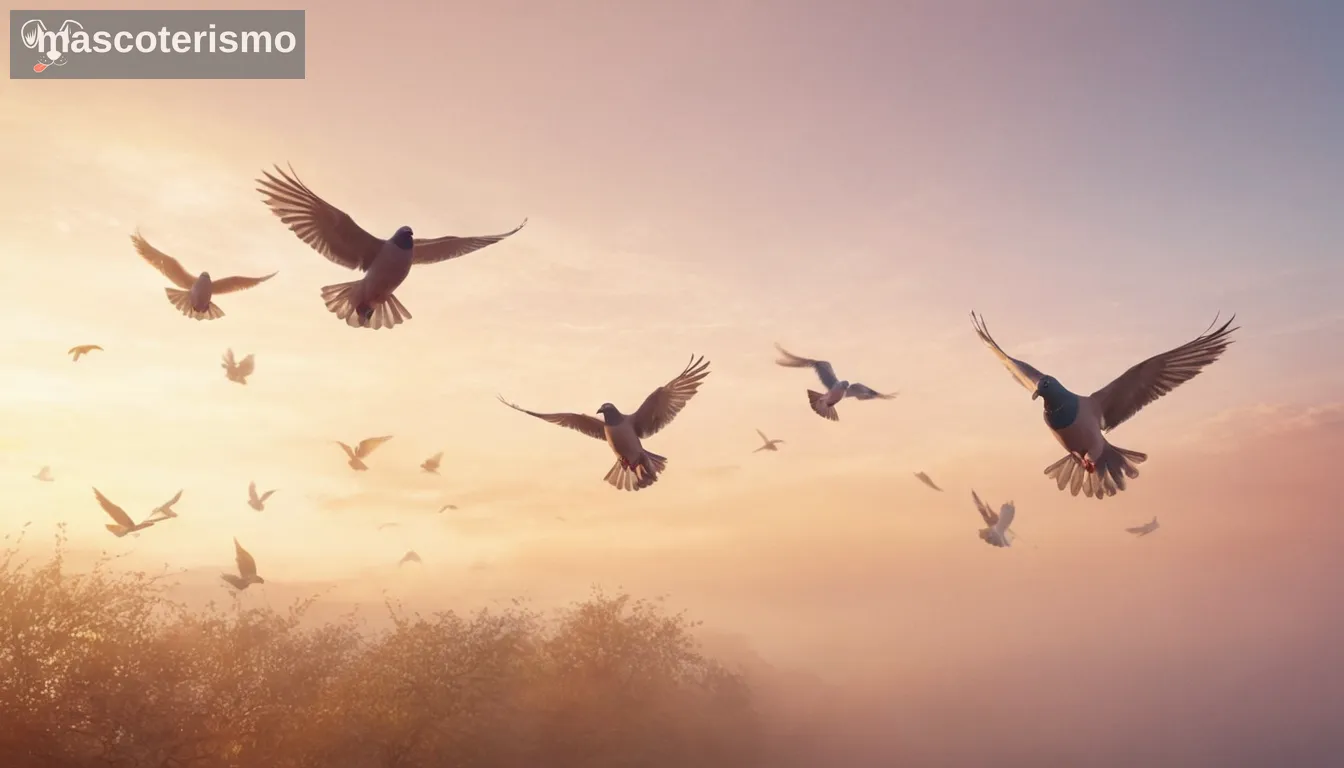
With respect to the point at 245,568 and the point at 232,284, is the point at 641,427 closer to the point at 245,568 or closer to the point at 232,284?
the point at 232,284

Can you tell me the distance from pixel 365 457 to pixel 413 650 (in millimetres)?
26084

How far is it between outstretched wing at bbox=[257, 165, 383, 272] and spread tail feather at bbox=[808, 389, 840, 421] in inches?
507

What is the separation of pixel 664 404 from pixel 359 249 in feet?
21.4

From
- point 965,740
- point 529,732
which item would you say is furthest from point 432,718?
point 965,740

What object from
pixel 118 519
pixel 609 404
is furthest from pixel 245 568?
pixel 609 404

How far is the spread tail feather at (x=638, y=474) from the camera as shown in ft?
48.9

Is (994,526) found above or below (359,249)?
below

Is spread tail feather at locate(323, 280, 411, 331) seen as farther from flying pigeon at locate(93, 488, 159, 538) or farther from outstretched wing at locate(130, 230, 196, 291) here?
flying pigeon at locate(93, 488, 159, 538)

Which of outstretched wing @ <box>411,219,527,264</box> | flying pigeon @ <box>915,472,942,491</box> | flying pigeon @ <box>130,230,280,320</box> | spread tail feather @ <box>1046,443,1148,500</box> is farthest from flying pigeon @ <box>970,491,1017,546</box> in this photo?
flying pigeon @ <box>130,230,280,320</box>

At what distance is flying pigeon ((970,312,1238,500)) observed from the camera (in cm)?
1192

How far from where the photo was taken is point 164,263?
18828 millimetres

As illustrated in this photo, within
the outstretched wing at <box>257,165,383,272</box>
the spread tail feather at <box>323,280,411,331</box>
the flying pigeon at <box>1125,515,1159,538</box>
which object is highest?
the outstretched wing at <box>257,165,383,272</box>

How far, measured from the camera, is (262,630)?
49875 millimetres

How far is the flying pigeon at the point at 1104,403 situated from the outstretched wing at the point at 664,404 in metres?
5.39
